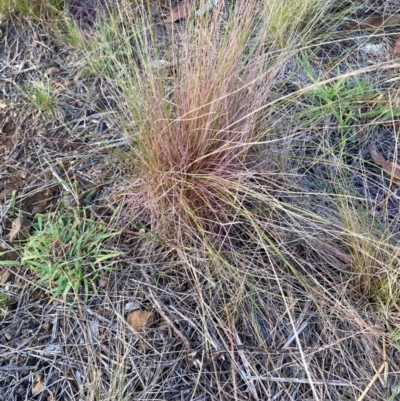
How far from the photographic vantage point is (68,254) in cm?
95

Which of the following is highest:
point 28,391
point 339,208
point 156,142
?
point 156,142

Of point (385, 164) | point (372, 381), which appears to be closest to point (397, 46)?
point (385, 164)

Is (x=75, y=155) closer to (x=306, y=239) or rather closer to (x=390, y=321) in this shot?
(x=306, y=239)

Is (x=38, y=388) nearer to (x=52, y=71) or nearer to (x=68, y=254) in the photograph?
(x=68, y=254)

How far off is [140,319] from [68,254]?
21cm

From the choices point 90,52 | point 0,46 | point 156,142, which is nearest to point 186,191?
point 156,142

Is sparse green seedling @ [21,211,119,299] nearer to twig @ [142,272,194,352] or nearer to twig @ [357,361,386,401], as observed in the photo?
twig @ [142,272,194,352]

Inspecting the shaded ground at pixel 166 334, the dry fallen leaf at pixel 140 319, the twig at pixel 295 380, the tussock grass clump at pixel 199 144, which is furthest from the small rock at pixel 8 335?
the twig at pixel 295 380

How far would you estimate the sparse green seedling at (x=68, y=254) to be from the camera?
0.92 m

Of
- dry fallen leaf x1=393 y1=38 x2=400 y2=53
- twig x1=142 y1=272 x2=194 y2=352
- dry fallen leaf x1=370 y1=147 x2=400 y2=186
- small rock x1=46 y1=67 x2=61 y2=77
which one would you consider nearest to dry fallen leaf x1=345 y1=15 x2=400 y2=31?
dry fallen leaf x1=393 y1=38 x2=400 y2=53

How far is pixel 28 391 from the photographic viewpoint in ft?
2.73

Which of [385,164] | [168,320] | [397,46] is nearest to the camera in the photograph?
[168,320]

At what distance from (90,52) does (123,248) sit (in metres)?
0.60

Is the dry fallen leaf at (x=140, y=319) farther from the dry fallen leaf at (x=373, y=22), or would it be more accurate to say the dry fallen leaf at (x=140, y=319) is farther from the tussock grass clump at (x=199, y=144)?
the dry fallen leaf at (x=373, y=22)
